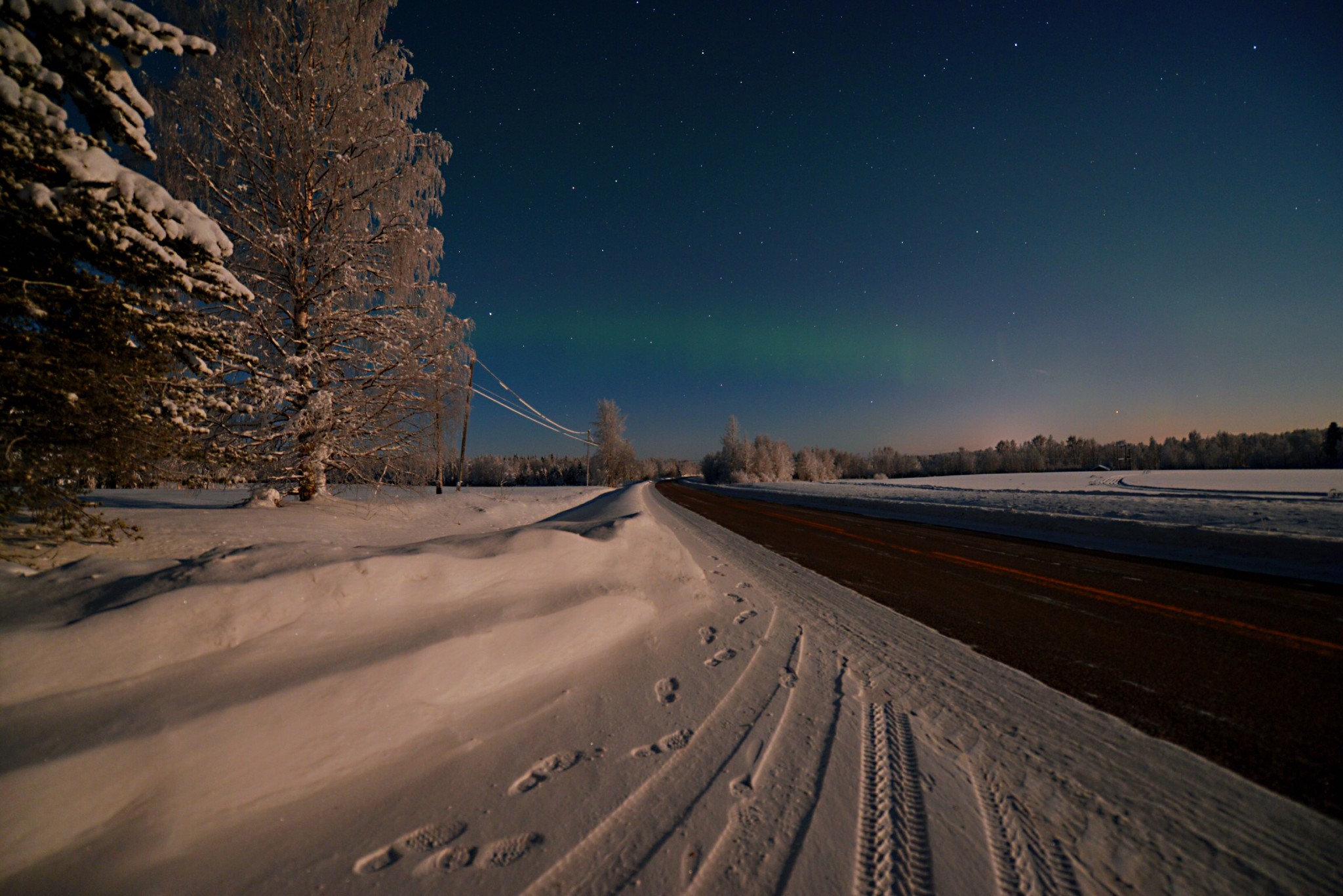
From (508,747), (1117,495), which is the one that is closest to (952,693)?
(508,747)

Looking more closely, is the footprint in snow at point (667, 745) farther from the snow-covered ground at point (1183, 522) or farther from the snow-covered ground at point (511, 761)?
the snow-covered ground at point (1183, 522)

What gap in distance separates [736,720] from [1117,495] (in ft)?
71.8

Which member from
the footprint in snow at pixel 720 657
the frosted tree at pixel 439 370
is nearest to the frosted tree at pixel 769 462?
the frosted tree at pixel 439 370

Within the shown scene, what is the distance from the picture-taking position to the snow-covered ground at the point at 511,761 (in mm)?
1513

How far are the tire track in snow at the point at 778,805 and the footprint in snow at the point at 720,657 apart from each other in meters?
0.58

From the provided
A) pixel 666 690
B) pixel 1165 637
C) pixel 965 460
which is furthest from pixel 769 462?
pixel 666 690

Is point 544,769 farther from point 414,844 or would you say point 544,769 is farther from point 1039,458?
point 1039,458

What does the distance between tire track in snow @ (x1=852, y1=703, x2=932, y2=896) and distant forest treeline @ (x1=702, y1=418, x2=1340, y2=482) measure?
65.1m

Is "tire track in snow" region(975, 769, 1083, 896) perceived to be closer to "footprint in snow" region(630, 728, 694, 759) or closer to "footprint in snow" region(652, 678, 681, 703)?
"footprint in snow" region(630, 728, 694, 759)

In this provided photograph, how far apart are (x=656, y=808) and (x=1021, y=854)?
4.40 feet

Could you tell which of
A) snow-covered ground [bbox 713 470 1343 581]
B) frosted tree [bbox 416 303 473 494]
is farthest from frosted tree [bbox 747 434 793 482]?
frosted tree [bbox 416 303 473 494]

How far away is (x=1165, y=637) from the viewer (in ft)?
12.0

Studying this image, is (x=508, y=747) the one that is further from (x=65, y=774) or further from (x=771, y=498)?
(x=771, y=498)

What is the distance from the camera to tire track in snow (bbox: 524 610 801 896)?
149cm
